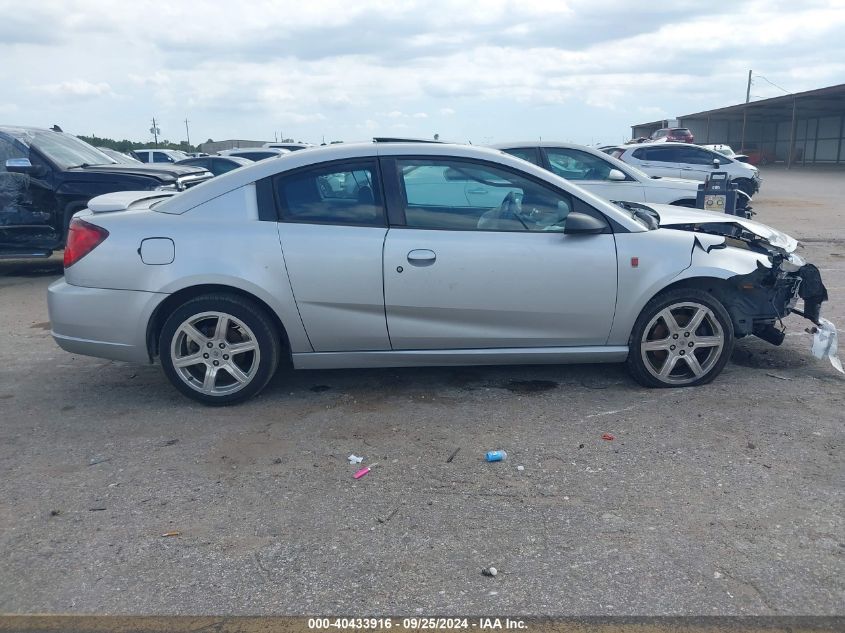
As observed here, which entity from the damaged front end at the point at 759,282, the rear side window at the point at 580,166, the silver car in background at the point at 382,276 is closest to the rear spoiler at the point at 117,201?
the silver car in background at the point at 382,276

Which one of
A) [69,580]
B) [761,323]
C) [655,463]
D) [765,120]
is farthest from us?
[765,120]

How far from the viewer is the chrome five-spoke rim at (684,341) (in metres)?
4.77

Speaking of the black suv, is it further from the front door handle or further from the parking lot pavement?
the front door handle

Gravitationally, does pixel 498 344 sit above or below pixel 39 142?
below

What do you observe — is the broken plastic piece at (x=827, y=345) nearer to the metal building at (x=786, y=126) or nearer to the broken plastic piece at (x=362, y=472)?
the broken plastic piece at (x=362, y=472)

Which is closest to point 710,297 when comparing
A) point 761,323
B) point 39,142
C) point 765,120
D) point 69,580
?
point 761,323

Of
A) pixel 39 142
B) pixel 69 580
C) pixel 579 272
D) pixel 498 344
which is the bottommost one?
pixel 69 580

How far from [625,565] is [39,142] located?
9098 millimetres

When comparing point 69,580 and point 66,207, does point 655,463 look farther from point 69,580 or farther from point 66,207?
point 66,207

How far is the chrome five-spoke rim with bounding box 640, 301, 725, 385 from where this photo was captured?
15.7 feet

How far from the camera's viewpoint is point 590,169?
9930 millimetres

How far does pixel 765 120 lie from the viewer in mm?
59625

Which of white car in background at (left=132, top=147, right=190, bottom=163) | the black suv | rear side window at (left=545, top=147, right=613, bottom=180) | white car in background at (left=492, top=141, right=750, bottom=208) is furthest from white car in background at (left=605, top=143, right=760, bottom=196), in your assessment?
white car in background at (left=132, top=147, right=190, bottom=163)

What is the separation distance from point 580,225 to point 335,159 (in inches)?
65.3
